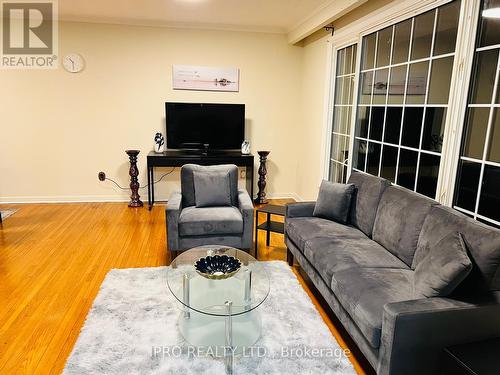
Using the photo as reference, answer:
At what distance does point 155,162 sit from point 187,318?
3009 millimetres

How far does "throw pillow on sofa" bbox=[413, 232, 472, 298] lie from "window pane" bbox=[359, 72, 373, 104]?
7.04ft

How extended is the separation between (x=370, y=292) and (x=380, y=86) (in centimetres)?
224

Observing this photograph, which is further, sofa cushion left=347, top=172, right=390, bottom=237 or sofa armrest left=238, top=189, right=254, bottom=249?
sofa armrest left=238, top=189, right=254, bottom=249

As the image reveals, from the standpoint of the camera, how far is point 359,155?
3928 mm

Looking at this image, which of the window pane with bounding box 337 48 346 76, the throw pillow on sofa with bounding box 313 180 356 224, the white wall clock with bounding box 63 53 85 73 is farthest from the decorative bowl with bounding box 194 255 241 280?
the white wall clock with bounding box 63 53 85 73

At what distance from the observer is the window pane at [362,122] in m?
3.75

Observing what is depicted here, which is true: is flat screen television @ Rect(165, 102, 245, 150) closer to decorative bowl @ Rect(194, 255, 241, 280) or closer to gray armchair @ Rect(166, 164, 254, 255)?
gray armchair @ Rect(166, 164, 254, 255)

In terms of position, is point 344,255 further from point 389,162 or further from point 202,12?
point 202,12

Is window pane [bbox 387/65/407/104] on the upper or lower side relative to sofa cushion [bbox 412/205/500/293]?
upper

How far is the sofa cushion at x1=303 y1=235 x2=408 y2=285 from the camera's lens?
92.8 inches

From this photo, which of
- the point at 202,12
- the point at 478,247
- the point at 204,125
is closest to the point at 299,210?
the point at 478,247

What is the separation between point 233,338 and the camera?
7.13ft

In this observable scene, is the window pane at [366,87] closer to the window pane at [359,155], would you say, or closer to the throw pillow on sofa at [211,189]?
the window pane at [359,155]

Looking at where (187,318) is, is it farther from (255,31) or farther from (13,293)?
(255,31)
